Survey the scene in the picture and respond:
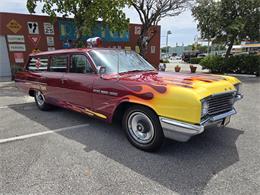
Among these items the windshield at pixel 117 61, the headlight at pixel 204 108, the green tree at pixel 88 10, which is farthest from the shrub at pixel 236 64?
the headlight at pixel 204 108

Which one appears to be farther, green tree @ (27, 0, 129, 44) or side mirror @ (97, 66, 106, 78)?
green tree @ (27, 0, 129, 44)

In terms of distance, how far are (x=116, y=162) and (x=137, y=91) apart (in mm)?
1136

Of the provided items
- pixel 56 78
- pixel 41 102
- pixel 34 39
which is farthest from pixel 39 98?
pixel 34 39

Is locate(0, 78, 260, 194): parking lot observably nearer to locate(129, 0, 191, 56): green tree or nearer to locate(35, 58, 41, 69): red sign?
locate(35, 58, 41, 69): red sign

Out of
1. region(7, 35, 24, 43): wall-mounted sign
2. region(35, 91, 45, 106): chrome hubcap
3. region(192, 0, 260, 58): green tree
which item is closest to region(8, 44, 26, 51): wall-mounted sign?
region(7, 35, 24, 43): wall-mounted sign

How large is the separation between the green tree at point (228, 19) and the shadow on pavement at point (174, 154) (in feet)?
37.6

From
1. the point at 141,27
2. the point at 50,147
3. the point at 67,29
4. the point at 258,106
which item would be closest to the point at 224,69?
the point at 141,27

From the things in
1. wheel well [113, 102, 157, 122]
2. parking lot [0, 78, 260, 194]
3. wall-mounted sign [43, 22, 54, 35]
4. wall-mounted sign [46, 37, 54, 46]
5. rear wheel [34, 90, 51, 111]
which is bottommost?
parking lot [0, 78, 260, 194]

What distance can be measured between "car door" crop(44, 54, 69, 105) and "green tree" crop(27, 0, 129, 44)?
19.5 ft

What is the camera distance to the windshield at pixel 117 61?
3988 mm

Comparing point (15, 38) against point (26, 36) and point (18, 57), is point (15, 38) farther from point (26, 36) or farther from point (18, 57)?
point (18, 57)

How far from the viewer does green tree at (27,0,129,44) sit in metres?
10.1

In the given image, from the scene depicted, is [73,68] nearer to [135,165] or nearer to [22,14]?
[135,165]

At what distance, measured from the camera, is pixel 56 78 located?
4871 mm
